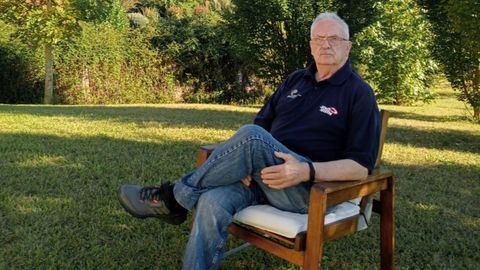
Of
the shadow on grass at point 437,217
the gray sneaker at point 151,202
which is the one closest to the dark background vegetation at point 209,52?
the shadow on grass at point 437,217

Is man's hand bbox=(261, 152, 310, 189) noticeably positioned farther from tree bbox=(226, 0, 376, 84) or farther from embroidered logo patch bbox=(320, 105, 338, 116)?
tree bbox=(226, 0, 376, 84)

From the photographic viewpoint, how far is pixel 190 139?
6645 mm

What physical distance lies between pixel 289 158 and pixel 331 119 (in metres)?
0.42

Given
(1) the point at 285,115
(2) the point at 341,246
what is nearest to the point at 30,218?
(1) the point at 285,115

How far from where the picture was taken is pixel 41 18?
11383 millimetres

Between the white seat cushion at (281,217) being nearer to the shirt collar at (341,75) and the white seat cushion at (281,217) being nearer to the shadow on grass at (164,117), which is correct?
the shirt collar at (341,75)

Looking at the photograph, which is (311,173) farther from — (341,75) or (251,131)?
(341,75)

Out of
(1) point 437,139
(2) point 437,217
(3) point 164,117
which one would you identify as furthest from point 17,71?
Result: (2) point 437,217

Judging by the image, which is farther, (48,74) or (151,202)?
(48,74)

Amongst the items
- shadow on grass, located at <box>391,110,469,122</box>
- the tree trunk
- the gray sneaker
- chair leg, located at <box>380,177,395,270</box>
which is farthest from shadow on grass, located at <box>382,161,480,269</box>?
the tree trunk

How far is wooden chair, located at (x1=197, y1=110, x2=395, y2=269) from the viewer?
219 cm

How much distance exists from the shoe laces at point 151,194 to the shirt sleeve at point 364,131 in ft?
3.47

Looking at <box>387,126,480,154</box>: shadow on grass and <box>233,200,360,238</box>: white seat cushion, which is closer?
<box>233,200,360,238</box>: white seat cushion

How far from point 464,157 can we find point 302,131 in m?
4.50
